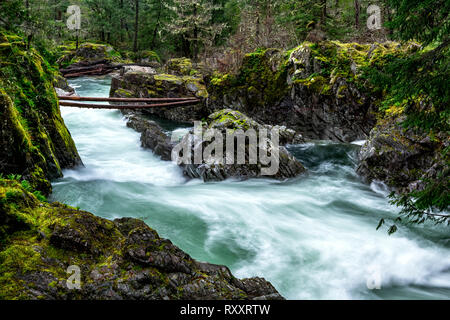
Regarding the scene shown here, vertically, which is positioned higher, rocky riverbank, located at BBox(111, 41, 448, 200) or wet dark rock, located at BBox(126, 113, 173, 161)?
rocky riverbank, located at BBox(111, 41, 448, 200)

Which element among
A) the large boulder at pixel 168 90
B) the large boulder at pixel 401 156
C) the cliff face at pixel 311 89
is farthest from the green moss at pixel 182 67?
the large boulder at pixel 401 156

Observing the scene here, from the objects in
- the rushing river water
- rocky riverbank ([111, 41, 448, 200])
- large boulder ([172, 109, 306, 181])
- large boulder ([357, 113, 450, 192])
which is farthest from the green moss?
large boulder ([357, 113, 450, 192])

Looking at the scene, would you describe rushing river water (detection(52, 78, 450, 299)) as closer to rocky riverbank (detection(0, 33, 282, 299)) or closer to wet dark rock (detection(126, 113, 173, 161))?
wet dark rock (detection(126, 113, 173, 161))

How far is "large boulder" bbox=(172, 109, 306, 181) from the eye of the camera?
9.09m

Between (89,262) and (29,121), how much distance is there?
15.0 ft

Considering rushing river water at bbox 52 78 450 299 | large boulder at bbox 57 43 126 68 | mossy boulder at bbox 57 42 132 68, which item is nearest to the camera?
rushing river water at bbox 52 78 450 299

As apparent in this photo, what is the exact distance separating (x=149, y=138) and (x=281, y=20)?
13.3 m

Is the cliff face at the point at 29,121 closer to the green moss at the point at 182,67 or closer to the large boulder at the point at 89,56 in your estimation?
the green moss at the point at 182,67

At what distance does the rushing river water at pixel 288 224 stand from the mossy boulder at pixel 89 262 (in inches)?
81.3

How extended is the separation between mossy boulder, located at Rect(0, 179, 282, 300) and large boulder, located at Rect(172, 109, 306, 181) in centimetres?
569

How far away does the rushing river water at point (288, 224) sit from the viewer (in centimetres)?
500

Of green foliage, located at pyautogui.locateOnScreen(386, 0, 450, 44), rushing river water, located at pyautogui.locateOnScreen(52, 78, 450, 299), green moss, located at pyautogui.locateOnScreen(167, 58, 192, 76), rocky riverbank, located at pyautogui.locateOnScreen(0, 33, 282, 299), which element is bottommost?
rushing river water, located at pyautogui.locateOnScreen(52, 78, 450, 299)
